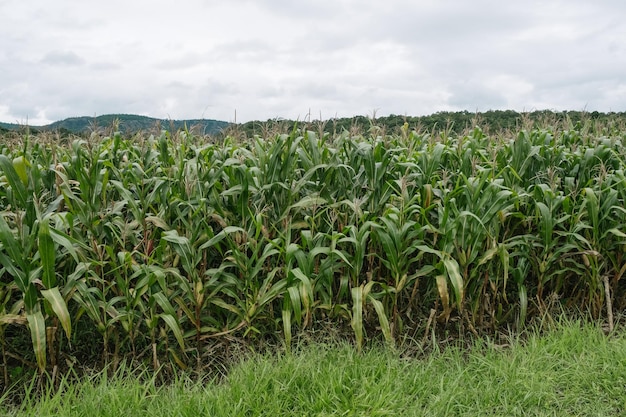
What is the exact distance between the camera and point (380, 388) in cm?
275

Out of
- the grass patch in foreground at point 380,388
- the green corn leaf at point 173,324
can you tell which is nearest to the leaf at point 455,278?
the grass patch in foreground at point 380,388

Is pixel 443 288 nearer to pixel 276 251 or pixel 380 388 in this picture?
pixel 380 388

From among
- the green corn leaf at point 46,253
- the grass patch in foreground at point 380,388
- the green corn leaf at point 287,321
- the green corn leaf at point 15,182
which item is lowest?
the grass patch in foreground at point 380,388

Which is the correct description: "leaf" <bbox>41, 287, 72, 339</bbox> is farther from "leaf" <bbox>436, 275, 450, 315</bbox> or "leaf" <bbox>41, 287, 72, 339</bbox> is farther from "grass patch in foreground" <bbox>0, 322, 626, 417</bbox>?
"leaf" <bbox>436, 275, 450, 315</bbox>

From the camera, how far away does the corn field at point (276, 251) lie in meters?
3.06

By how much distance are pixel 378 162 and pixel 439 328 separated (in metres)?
1.22

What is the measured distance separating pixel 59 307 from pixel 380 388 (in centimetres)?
165

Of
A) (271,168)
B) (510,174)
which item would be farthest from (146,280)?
(510,174)

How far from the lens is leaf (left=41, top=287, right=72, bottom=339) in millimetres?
2674

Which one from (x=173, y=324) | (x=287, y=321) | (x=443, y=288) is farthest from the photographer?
(x=443, y=288)

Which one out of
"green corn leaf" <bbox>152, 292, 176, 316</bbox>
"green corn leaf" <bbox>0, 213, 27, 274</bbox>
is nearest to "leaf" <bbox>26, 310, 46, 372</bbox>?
"green corn leaf" <bbox>0, 213, 27, 274</bbox>

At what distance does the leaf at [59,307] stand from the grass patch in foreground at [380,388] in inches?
14.8

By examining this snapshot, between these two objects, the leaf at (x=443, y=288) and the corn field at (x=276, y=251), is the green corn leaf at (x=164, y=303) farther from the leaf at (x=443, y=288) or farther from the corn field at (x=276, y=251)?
the leaf at (x=443, y=288)

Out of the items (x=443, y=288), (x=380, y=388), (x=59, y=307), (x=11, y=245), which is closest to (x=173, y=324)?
(x=59, y=307)
